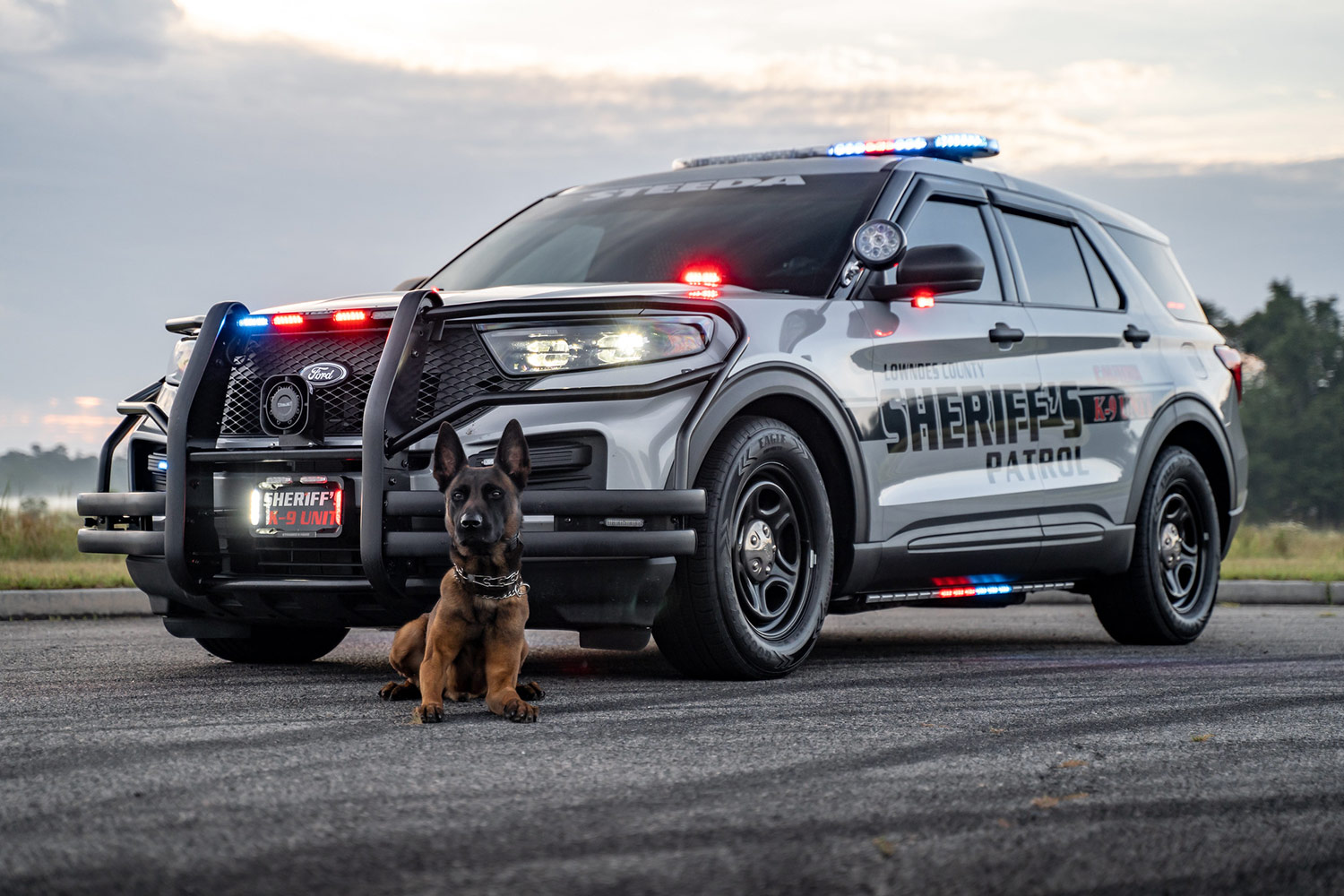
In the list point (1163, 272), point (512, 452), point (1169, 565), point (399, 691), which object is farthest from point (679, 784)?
point (1163, 272)

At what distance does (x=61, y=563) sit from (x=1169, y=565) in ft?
27.1

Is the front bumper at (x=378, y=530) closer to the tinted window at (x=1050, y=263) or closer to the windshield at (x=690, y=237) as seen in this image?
the windshield at (x=690, y=237)

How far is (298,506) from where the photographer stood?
554cm

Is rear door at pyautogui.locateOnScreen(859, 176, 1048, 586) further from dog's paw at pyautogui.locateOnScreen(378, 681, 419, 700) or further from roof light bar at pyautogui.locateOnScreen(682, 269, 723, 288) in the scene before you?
dog's paw at pyautogui.locateOnScreen(378, 681, 419, 700)

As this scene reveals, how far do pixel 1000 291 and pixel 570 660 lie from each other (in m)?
2.41

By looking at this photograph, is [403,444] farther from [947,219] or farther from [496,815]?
[947,219]

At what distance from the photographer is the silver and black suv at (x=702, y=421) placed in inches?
212

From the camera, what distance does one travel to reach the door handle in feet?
A: 26.2

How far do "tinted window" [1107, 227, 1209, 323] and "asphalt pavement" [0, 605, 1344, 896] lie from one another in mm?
2788

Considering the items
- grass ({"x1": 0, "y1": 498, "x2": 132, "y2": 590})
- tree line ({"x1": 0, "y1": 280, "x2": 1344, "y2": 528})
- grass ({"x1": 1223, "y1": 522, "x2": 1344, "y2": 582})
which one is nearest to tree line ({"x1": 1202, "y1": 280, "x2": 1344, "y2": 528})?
tree line ({"x1": 0, "y1": 280, "x2": 1344, "y2": 528})

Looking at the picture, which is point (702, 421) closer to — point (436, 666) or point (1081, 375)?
point (436, 666)

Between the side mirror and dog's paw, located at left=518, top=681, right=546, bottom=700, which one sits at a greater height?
the side mirror

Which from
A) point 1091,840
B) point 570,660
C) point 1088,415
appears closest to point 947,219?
point 1088,415

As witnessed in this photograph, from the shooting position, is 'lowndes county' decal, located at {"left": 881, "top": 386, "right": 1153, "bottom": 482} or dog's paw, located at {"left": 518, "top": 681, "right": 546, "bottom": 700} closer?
dog's paw, located at {"left": 518, "top": 681, "right": 546, "bottom": 700}
